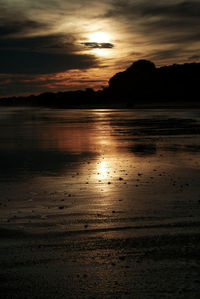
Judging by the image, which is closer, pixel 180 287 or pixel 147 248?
pixel 180 287

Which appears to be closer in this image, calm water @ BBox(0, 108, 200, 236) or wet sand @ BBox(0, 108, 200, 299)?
wet sand @ BBox(0, 108, 200, 299)

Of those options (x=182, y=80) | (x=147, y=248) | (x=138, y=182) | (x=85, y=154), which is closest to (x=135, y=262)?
(x=147, y=248)

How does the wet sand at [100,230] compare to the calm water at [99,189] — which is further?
the calm water at [99,189]

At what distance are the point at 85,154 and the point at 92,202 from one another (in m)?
7.55

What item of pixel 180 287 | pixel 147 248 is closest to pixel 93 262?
pixel 147 248

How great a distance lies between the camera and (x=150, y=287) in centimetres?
418

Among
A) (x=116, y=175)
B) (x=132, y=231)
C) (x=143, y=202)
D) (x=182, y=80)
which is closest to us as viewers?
(x=132, y=231)

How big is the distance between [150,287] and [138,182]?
218 inches

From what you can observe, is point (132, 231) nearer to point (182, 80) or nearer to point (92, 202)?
point (92, 202)

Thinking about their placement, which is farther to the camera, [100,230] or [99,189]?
[99,189]

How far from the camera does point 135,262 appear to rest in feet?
15.8

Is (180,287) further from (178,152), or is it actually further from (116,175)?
(178,152)

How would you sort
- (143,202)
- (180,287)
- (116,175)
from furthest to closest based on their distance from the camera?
(116,175) < (143,202) < (180,287)

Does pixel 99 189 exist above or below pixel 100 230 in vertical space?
below
